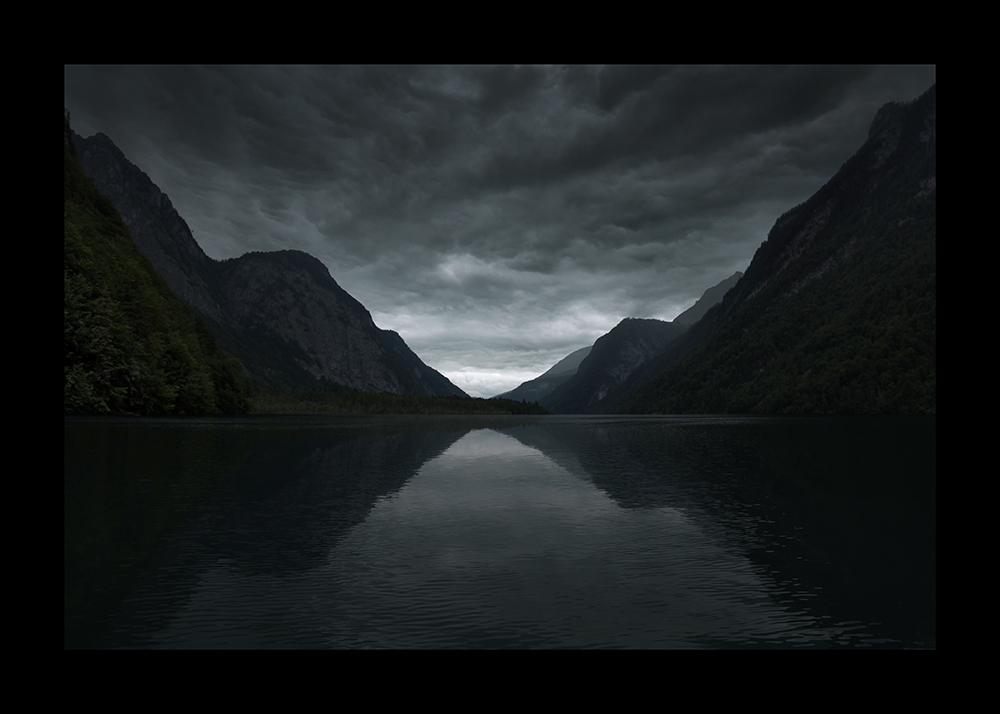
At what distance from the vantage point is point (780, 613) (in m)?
13.3

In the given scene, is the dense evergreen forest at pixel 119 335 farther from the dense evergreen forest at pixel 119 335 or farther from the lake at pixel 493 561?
the lake at pixel 493 561

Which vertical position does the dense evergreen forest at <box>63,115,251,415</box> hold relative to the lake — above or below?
above

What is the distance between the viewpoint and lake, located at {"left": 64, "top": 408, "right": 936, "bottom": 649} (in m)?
12.1

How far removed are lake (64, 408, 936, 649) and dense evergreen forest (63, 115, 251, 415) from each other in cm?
7592

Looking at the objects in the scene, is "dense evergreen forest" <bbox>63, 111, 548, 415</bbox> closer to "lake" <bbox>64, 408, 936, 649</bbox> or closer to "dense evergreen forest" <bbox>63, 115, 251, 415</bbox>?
"dense evergreen forest" <bbox>63, 115, 251, 415</bbox>

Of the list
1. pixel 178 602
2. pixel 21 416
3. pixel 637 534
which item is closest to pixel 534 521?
pixel 637 534

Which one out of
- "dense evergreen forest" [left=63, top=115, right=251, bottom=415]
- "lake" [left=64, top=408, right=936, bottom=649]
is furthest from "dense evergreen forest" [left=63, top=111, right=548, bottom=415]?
"lake" [left=64, top=408, right=936, bottom=649]

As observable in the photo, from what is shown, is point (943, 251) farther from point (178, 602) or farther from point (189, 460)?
point (189, 460)

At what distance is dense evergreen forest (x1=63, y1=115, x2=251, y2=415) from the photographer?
104 m

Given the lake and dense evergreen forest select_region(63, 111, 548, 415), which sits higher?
dense evergreen forest select_region(63, 111, 548, 415)

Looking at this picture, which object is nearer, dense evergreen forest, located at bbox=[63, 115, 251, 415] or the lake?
the lake

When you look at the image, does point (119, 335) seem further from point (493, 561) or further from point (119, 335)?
point (493, 561)

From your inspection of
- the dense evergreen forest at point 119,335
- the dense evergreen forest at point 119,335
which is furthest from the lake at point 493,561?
the dense evergreen forest at point 119,335
